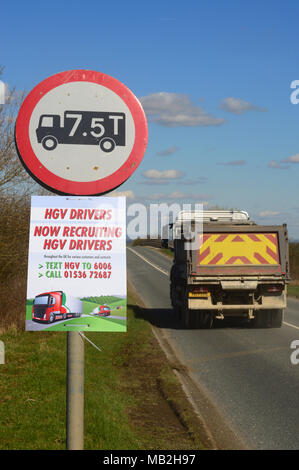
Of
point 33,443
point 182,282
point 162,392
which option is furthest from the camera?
point 182,282

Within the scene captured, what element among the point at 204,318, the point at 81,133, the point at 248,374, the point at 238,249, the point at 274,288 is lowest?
the point at 248,374

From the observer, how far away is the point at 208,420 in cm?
747

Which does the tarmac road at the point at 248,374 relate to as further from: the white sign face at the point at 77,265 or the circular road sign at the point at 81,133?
the circular road sign at the point at 81,133

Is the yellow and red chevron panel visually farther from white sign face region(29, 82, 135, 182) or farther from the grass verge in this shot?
white sign face region(29, 82, 135, 182)

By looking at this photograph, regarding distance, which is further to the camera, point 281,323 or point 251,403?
point 281,323

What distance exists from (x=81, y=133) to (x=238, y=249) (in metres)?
13.8

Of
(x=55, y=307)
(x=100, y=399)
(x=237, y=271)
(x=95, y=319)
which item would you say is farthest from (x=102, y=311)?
(x=237, y=271)

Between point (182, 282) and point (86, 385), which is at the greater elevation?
point (182, 282)

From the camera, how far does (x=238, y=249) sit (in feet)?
54.1

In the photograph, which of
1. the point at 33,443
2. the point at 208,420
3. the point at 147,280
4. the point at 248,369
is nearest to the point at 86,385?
the point at 208,420

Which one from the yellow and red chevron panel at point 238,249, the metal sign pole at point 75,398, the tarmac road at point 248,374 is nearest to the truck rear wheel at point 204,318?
the tarmac road at point 248,374

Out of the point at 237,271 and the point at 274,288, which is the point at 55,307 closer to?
the point at 237,271
